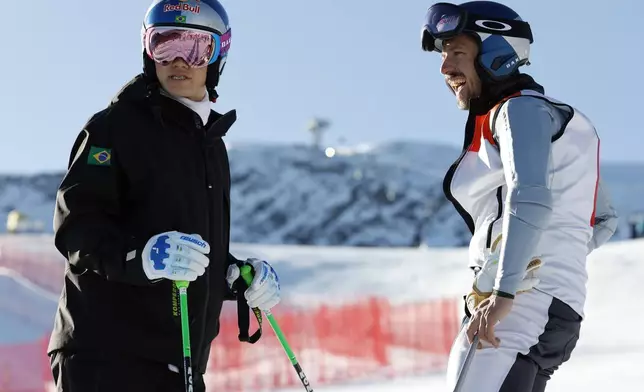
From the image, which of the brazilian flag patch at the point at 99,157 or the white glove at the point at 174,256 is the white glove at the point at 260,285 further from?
the brazilian flag patch at the point at 99,157

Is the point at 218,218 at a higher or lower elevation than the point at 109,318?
higher

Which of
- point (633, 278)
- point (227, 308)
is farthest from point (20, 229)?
point (633, 278)

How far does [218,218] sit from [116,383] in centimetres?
64

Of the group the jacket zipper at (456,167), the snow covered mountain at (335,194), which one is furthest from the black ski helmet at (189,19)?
the snow covered mountain at (335,194)

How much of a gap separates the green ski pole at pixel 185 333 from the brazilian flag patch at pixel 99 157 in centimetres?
42

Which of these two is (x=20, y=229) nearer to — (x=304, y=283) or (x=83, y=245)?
(x=304, y=283)

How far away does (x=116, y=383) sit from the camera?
3039mm

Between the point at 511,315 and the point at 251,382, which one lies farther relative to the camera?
the point at 251,382

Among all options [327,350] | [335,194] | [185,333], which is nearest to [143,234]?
[185,333]

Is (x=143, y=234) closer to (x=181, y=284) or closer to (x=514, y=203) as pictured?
(x=181, y=284)

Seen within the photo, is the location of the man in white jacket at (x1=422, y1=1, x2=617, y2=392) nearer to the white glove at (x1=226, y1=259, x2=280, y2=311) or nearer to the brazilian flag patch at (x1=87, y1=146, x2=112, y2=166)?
the white glove at (x1=226, y1=259, x2=280, y2=311)

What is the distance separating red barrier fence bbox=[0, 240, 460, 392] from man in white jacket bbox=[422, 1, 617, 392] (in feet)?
35.3

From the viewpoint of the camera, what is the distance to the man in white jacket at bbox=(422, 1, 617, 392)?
3.04 metres

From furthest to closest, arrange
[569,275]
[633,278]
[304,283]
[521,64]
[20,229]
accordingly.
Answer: [20,229]
[304,283]
[633,278]
[521,64]
[569,275]
